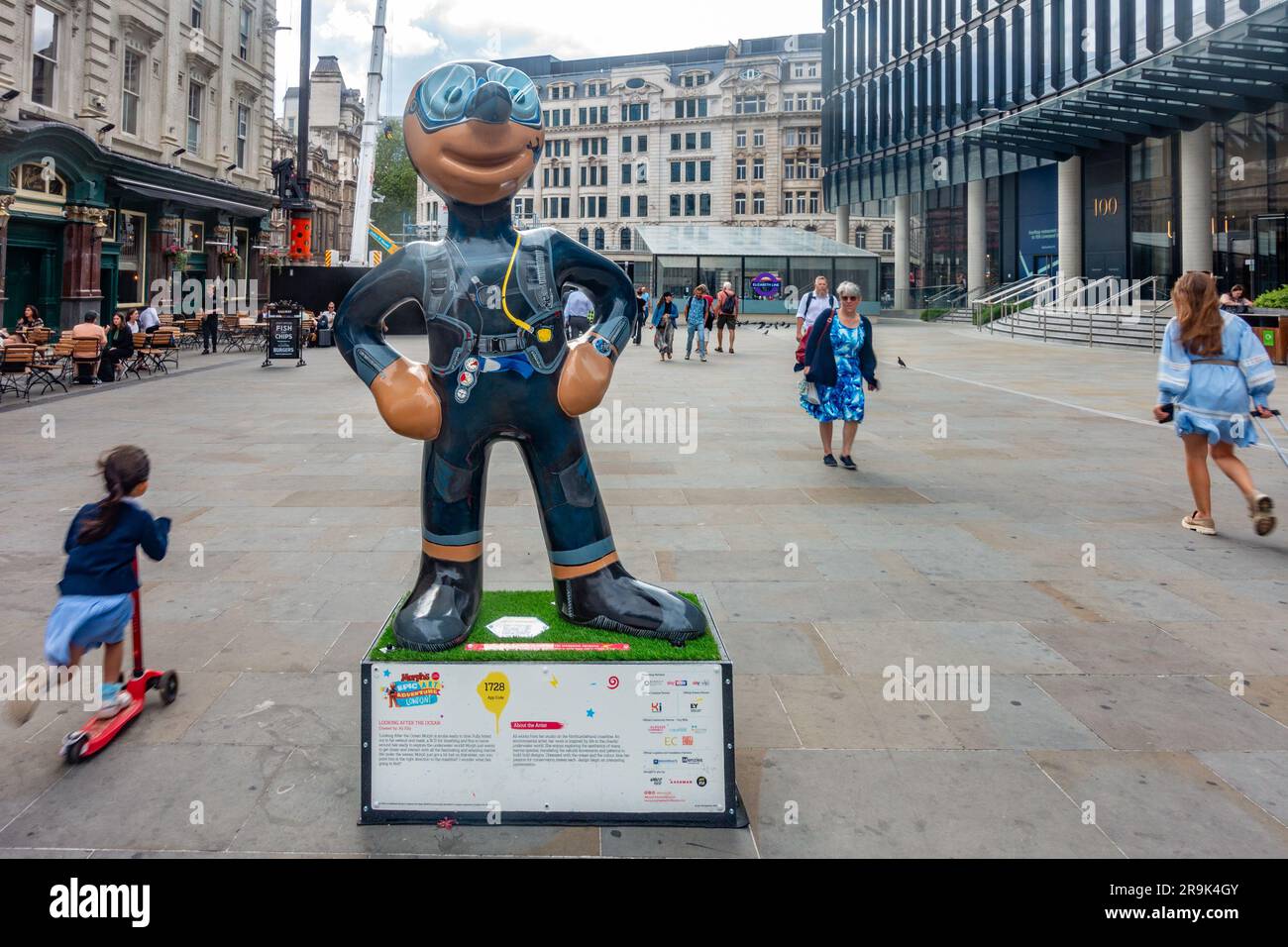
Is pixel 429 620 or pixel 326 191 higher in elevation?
pixel 326 191

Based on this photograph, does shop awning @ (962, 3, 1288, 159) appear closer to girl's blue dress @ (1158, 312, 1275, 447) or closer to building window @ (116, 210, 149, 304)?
girl's blue dress @ (1158, 312, 1275, 447)

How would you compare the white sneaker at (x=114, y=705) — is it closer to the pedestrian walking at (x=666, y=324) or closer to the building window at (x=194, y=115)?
the pedestrian walking at (x=666, y=324)

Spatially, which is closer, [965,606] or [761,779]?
[761,779]

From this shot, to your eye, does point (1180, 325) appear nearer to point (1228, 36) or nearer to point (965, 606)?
point (965, 606)

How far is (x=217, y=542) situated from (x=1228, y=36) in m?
26.0

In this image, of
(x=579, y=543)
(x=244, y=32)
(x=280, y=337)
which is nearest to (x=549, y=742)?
(x=579, y=543)

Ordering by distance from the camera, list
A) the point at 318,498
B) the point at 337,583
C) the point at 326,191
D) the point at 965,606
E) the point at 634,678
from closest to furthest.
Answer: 1. the point at 634,678
2. the point at 965,606
3. the point at 337,583
4. the point at 318,498
5. the point at 326,191

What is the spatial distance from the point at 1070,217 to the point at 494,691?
3871 centimetres

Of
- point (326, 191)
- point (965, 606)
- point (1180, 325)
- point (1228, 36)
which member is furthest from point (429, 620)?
point (326, 191)

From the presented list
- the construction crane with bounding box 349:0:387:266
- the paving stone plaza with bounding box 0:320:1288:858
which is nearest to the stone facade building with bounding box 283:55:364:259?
the construction crane with bounding box 349:0:387:266

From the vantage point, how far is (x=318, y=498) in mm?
8297

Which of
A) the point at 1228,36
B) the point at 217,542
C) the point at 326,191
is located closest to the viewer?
the point at 217,542

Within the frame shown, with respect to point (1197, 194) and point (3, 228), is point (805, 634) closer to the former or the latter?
point (3, 228)

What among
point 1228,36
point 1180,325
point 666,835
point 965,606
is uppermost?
point 1228,36
